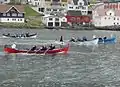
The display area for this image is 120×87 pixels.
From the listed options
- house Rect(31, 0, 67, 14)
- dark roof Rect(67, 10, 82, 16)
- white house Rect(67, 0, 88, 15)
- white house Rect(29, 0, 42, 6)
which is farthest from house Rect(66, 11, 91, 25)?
white house Rect(29, 0, 42, 6)

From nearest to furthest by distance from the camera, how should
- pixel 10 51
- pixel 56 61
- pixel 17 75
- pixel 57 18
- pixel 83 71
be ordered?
1. pixel 17 75
2. pixel 83 71
3. pixel 56 61
4. pixel 10 51
5. pixel 57 18

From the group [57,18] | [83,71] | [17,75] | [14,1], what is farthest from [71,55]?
[14,1]

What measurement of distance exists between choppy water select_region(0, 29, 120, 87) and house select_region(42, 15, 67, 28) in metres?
49.0

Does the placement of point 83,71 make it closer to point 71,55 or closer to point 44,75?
point 44,75

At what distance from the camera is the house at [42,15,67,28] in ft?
327

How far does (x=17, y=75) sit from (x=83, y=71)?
5.69 meters

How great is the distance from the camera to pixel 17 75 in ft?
116

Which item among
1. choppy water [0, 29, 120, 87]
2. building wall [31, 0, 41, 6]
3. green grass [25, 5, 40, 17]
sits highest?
building wall [31, 0, 41, 6]

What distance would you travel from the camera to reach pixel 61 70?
126 feet

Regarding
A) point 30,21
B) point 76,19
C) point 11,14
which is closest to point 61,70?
point 11,14

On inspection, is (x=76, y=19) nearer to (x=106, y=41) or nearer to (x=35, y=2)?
(x=35, y=2)

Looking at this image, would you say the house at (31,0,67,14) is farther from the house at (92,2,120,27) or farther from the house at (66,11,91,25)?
the house at (92,2,120,27)

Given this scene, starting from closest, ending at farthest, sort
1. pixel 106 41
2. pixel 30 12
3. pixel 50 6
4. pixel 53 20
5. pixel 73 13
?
1. pixel 106 41
2. pixel 53 20
3. pixel 73 13
4. pixel 30 12
5. pixel 50 6

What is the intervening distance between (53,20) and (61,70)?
205 feet
